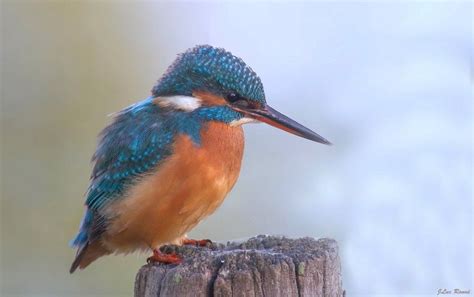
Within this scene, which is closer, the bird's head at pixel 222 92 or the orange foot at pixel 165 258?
the orange foot at pixel 165 258

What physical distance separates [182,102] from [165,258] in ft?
2.73

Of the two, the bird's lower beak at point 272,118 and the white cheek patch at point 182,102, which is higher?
the white cheek patch at point 182,102

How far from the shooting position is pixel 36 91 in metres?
6.20

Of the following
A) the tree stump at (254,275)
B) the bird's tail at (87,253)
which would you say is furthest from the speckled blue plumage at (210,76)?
the tree stump at (254,275)

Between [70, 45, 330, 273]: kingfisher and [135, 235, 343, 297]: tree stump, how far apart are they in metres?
0.71

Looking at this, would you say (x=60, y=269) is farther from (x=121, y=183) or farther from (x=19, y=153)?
(x=121, y=183)

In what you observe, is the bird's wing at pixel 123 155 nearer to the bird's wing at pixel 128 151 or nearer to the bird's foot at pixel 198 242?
the bird's wing at pixel 128 151

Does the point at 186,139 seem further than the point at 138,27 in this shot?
No

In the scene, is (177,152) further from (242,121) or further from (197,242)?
(197,242)

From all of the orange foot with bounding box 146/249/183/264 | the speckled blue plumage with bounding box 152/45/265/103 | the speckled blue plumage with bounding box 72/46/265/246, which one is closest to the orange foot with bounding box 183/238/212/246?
the orange foot with bounding box 146/249/183/264

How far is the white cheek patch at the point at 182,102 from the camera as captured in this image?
361cm

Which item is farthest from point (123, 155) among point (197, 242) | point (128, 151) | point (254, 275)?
point (254, 275)

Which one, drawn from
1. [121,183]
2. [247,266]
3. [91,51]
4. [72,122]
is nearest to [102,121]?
[72,122]

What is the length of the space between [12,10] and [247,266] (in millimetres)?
4540
